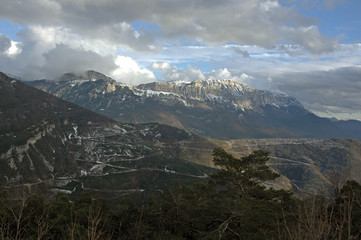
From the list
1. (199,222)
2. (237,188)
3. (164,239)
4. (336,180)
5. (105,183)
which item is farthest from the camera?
(105,183)

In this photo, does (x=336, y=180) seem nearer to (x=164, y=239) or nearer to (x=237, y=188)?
(x=237, y=188)

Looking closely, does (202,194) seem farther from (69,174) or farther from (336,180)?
(69,174)

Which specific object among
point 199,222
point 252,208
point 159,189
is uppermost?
point 252,208

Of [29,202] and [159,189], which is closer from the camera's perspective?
[29,202]

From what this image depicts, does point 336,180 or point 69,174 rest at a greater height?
point 336,180

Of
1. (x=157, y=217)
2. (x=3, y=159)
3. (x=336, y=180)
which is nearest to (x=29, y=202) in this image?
(x=157, y=217)

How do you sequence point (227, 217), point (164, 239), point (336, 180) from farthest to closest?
point (336, 180) < point (227, 217) < point (164, 239)
